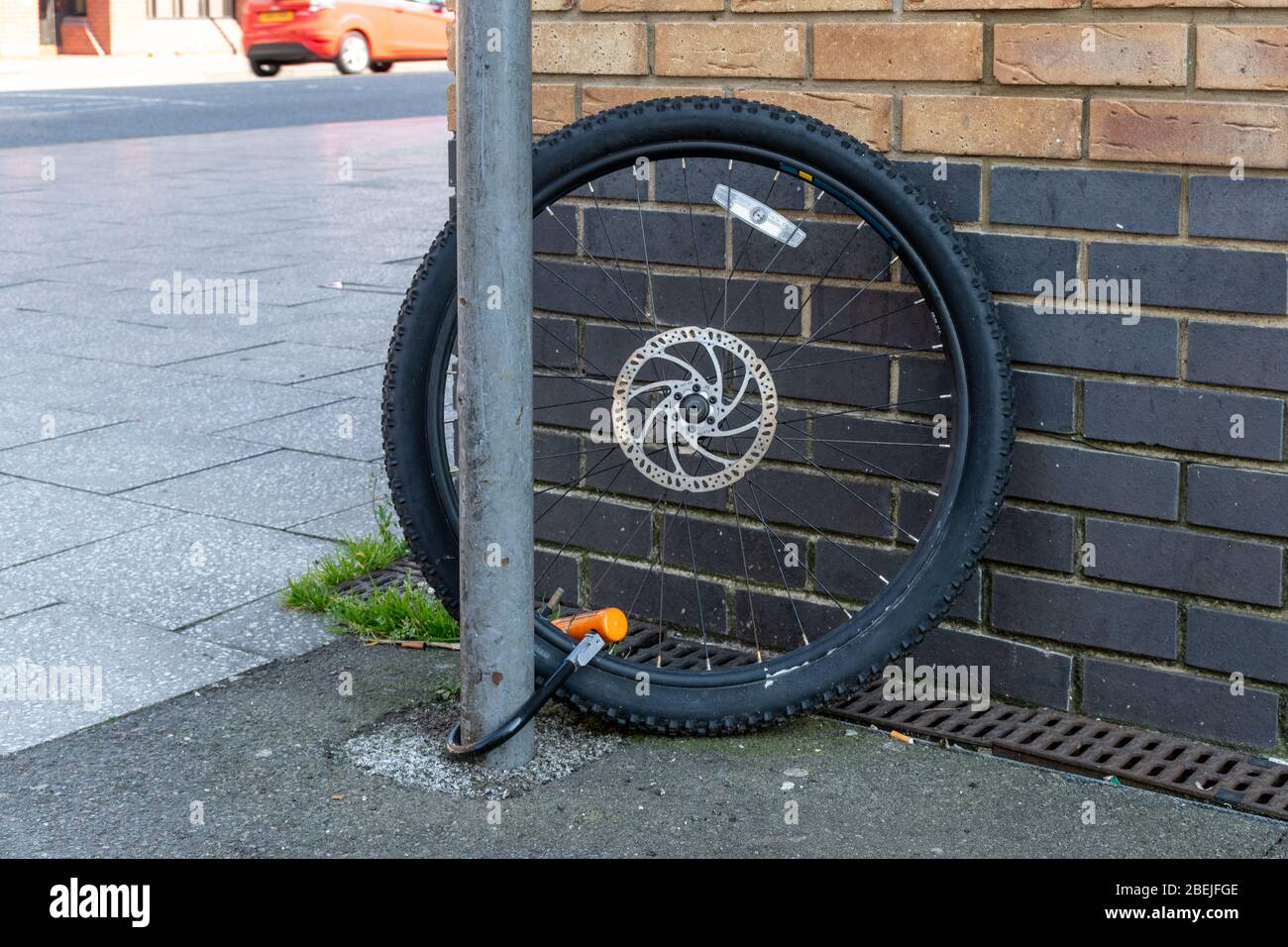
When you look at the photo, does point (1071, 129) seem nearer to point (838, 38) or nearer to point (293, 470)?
point (838, 38)

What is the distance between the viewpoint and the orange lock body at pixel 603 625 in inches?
130

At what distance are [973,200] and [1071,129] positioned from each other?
24 centimetres

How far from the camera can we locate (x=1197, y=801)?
310cm

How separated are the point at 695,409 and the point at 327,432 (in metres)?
2.42

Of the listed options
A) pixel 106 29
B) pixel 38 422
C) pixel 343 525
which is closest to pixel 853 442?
pixel 343 525

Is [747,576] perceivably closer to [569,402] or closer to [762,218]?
[569,402]

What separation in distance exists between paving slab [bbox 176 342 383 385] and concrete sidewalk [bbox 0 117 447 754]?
0.02 meters

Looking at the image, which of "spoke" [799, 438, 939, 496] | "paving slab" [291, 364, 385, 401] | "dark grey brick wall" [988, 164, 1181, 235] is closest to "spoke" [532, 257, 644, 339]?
"spoke" [799, 438, 939, 496]

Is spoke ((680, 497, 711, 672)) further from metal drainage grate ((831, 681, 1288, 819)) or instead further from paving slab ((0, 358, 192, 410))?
paving slab ((0, 358, 192, 410))

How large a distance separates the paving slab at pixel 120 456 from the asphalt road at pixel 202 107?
1073 cm

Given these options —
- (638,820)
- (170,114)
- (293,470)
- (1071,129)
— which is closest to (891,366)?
(1071,129)

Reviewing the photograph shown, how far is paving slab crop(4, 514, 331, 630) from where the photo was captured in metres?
4.14

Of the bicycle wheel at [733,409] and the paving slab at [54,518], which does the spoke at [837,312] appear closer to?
the bicycle wheel at [733,409]

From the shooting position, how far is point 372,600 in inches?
160
